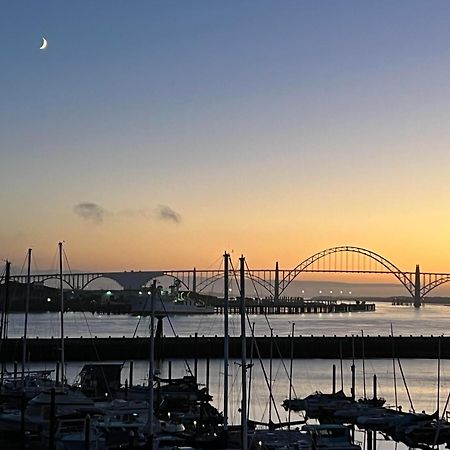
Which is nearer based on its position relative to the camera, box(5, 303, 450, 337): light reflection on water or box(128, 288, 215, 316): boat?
box(5, 303, 450, 337): light reflection on water

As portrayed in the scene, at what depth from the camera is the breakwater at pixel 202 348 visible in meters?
59.4

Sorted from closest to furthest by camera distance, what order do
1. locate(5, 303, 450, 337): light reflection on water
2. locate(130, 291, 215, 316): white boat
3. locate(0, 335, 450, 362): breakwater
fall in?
locate(0, 335, 450, 362): breakwater < locate(5, 303, 450, 337): light reflection on water < locate(130, 291, 215, 316): white boat

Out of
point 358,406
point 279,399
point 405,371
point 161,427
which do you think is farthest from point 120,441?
point 405,371

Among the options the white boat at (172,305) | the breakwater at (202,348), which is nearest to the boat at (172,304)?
the white boat at (172,305)

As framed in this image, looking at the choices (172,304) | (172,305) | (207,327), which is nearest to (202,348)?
(207,327)

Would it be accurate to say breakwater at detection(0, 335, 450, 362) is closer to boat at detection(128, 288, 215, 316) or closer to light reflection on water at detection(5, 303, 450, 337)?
light reflection on water at detection(5, 303, 450, 337)

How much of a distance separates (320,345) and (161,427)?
43.0 m

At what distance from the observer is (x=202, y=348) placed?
207ft

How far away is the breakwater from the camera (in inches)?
2340

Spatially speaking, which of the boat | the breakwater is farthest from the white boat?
the breakwater

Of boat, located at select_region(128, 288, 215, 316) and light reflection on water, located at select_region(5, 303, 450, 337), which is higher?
boat, located at select_region(128, 288, 215, 316)

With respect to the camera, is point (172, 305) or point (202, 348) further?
point (172, 305)

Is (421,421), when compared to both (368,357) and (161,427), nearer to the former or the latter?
(161,427)

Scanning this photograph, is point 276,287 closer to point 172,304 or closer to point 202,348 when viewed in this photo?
point 172,304
